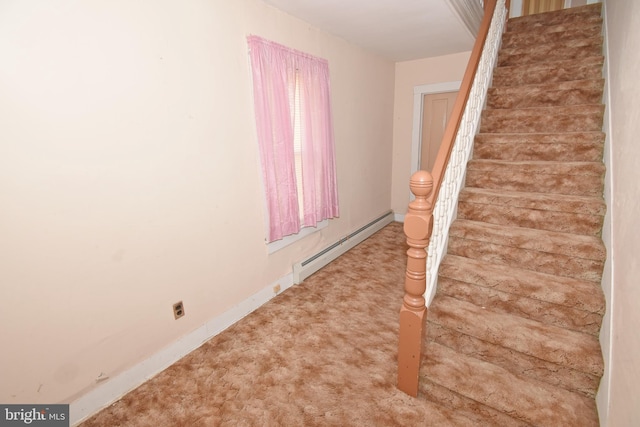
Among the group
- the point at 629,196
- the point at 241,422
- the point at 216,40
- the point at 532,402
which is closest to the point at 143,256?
the point at 241,422

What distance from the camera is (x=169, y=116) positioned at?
1.77 metres

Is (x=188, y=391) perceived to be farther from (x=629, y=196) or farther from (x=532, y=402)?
(x=629, y=196)

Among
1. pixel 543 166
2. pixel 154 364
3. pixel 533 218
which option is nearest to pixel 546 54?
pixel 543 166

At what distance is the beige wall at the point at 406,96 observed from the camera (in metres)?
3.97

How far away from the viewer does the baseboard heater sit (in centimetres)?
299

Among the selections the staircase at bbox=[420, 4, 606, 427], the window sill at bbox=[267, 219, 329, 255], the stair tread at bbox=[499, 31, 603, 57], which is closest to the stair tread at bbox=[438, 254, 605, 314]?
the staircase at bbox=[420, 4, 606, 427]

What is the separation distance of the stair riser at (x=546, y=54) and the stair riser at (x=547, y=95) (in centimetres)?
49

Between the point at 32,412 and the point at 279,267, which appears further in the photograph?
the point at 279,267

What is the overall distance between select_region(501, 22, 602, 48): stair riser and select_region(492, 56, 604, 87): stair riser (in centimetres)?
48

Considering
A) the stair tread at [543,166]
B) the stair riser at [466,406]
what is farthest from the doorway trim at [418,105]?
the stair riser at [466,406]

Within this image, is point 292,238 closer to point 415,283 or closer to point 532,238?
point 415,283

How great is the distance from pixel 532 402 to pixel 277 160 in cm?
216

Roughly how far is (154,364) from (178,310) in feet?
1.12

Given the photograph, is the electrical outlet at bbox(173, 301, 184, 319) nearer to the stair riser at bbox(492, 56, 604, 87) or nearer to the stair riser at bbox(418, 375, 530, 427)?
the stair riser at bbox(418, 375, 530, 427)
